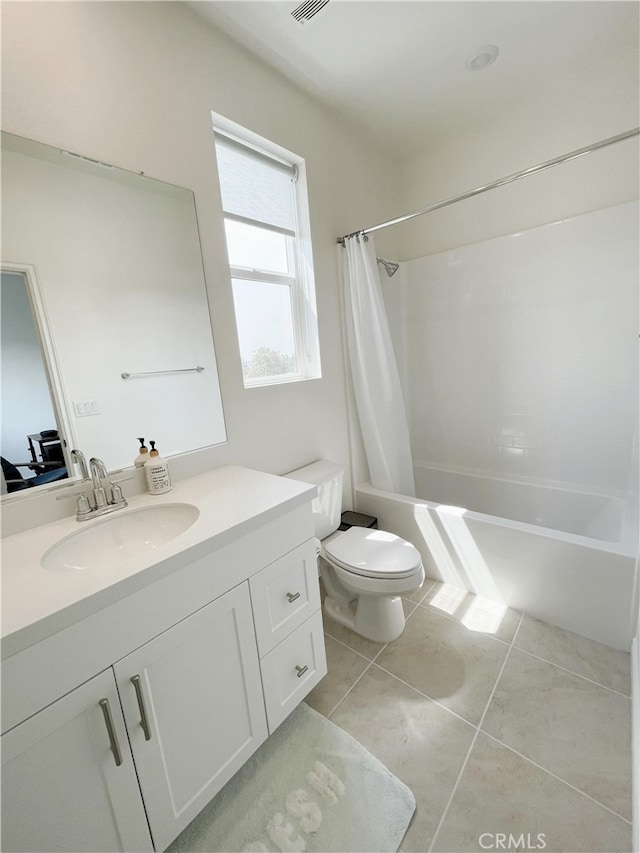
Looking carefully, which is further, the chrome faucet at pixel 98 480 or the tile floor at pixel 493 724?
the chrome faucet at pixel 98 480

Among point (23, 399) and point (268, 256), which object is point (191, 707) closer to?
point (23, 399)

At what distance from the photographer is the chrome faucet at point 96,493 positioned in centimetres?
105

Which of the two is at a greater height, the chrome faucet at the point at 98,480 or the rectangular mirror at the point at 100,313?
the rectangular mirror at the point at 100,313

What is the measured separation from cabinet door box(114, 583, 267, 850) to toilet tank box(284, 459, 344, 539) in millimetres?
690

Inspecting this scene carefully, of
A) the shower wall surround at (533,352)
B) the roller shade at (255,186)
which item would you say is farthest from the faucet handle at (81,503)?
the shower wall surround at (533,352)

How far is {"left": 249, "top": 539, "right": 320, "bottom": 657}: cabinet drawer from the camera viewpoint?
1.02 m

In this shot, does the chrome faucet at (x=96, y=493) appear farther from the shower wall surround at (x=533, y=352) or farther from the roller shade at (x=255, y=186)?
the shower wall surround at (x=533, y=352)

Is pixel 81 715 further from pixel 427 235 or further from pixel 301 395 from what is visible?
pixel 427 235

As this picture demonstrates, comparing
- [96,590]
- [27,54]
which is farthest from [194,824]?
[27,54]

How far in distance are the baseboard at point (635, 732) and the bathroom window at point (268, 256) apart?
1752 mm

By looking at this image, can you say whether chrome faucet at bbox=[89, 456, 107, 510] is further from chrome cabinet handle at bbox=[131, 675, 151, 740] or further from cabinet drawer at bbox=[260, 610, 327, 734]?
cabinet drawer at bbox=[260, 610, 327, 734]

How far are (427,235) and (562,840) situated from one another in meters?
2.84

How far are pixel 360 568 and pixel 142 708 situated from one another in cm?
86

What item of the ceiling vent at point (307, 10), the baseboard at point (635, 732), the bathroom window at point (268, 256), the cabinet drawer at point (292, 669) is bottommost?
the baseboard at point (635, 732)
